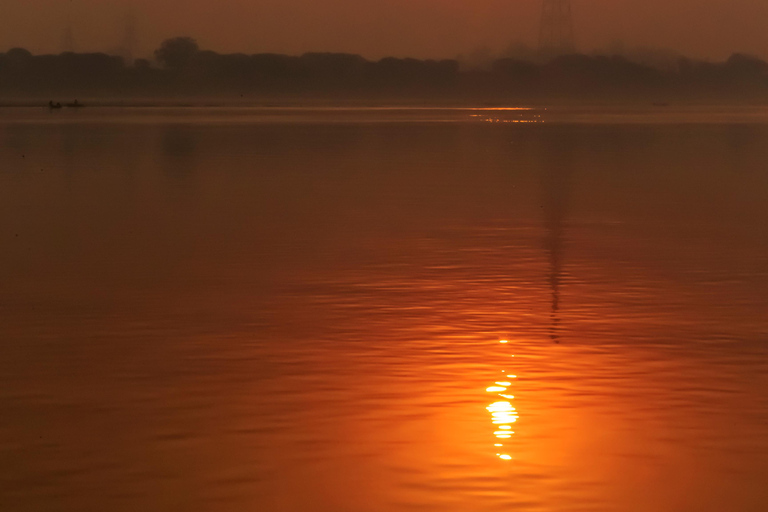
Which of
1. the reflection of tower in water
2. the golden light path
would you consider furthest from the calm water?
the reflection of tower in water

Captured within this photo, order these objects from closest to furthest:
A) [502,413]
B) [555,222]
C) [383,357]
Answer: [502,413], [383,357], [555,222]

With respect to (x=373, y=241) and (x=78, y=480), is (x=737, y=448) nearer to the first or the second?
(x=78, y=480)

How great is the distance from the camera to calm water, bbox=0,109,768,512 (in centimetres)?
1046

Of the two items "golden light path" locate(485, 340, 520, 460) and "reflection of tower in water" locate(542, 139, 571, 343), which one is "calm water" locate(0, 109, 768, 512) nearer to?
"golden light path" locate(485, 340, 520, 460)

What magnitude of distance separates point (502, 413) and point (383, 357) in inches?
117

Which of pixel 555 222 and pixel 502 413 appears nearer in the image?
pixel 502 413

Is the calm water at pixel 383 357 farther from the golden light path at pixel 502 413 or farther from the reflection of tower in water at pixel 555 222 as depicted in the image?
the reflection of tower in water at pixel 555 222

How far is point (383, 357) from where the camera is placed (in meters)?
15.0

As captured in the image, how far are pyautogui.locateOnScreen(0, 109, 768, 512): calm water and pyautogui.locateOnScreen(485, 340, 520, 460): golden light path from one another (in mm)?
38

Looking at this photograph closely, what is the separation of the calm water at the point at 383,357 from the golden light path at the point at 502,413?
4 centimetres

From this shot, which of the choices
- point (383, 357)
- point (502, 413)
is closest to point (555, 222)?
point (383, 357)

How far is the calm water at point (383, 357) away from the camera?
34.3 feet

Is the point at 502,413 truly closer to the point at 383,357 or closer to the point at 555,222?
the point at 383,357

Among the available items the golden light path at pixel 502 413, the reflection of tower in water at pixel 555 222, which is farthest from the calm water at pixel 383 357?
the reflection of tower in water at pixel 555 222
